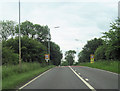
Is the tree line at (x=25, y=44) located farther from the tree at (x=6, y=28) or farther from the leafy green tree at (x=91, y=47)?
the leafy green tree at (x=91, y=47)

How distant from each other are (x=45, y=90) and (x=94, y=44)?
104m

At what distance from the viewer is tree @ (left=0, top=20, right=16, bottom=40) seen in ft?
234

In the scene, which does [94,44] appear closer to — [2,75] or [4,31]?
[4,31]

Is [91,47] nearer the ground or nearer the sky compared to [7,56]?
nearer the sky

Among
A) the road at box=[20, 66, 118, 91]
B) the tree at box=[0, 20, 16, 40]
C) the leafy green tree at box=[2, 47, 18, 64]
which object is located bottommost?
the road at box=[20, 66, 118, 91]

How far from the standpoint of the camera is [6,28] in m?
72.5

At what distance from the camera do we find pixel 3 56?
27141 millimetres

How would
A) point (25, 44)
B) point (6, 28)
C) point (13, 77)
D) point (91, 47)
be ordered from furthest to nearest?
point (91, 47)
point (6, 28)
point (25, 44)
point (13, 77)

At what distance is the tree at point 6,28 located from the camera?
2808 inches

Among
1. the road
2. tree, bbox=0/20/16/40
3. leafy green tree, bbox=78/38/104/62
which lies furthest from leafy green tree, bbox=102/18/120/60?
leafy green tree, bbox=78/38/104/62

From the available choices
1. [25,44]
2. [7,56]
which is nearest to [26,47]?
[25,44]

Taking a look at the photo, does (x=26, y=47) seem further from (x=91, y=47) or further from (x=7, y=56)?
(x=91, y=47)

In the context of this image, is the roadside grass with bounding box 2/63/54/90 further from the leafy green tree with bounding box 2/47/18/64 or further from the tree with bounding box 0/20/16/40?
the tree with bounding box 0/20/16/40

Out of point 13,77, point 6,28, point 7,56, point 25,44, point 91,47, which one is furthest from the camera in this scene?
point 91,47
